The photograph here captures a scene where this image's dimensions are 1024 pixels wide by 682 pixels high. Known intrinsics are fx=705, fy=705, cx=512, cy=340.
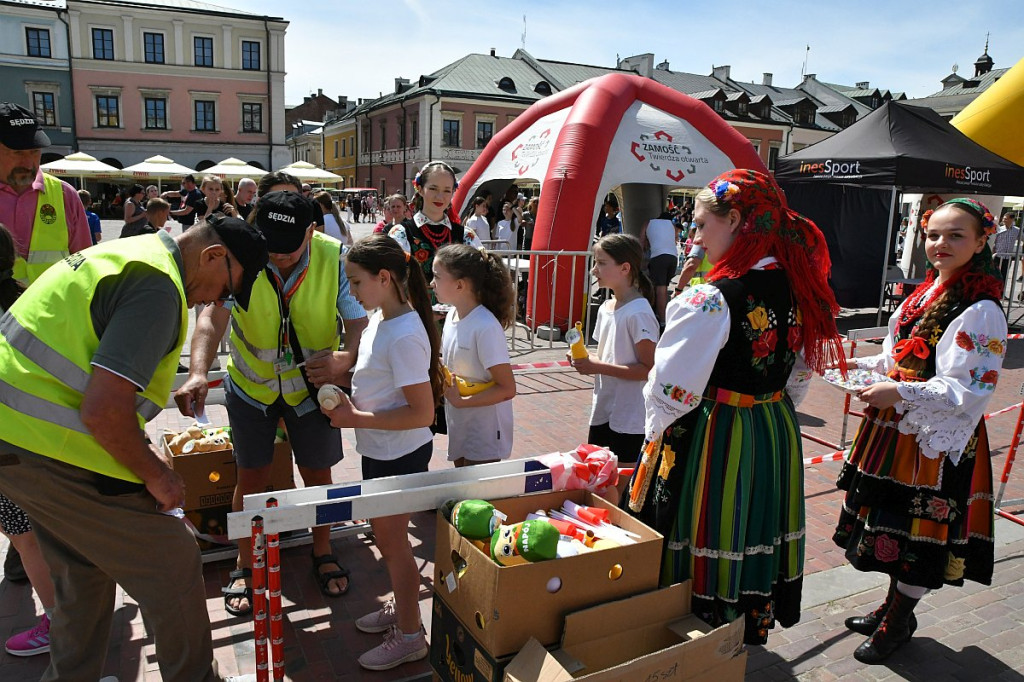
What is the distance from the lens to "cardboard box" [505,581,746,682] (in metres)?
2.01

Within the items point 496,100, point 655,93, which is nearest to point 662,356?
point 655,93

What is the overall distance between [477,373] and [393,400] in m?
0.77

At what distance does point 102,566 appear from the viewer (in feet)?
7.64

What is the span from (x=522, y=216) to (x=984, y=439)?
13.9 metres

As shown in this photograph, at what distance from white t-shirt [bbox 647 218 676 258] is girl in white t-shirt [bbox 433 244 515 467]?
18.6 ft

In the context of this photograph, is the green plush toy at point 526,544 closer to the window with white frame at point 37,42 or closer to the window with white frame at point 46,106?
the window with white frame at point 46,106

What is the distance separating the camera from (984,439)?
3.25 meters

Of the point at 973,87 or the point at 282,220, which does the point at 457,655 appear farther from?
the point at 973,87

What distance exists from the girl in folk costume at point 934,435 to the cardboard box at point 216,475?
2.95m

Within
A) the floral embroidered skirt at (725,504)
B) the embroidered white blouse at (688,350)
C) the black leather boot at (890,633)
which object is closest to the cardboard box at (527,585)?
the floral embroidered skirt at (725,504)

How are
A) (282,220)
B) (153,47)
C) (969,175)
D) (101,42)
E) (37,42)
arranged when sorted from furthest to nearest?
(153,47)
(101,42)
(37,42)
(969,175)
(282,220)

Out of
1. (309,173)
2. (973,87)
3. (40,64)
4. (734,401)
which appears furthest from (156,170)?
(973,87)

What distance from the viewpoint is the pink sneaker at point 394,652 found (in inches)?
118

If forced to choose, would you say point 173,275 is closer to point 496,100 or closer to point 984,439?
point 984,439
